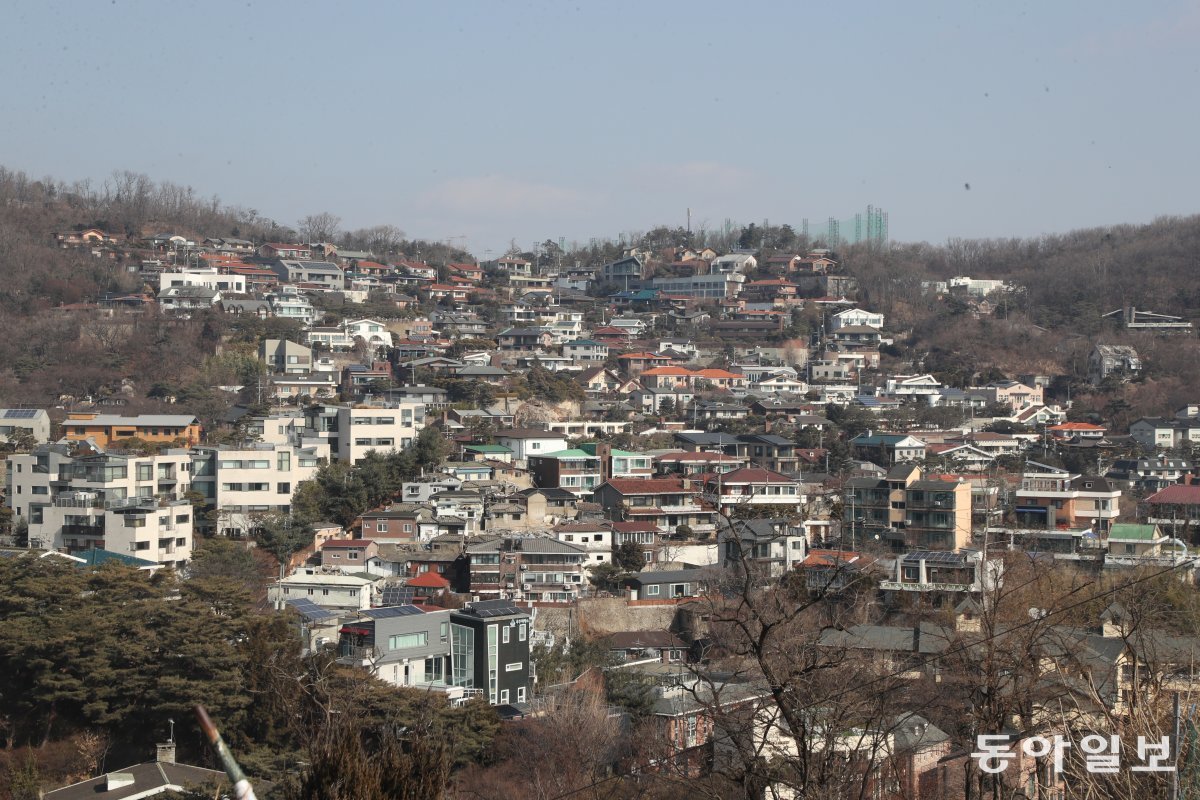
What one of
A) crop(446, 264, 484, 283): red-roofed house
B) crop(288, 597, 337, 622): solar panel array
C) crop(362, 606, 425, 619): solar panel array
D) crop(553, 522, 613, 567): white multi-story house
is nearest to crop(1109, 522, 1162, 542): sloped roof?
crop(553, 522, 613, 567): white multi-story house

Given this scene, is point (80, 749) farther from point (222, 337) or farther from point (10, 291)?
point (10, 291)

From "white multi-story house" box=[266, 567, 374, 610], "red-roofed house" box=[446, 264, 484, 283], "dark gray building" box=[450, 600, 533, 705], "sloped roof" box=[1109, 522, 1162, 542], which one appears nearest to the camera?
"dark gray building" box=[450, 600, 533, 705]

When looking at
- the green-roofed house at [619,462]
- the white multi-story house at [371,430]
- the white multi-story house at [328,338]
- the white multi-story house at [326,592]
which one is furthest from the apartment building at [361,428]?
the white multi-story house at [328,338]

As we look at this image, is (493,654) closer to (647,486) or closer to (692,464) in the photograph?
(647,486)

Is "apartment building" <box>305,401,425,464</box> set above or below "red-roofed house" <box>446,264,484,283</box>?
below

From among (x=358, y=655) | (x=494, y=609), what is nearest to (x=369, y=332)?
(x=494, y=609)

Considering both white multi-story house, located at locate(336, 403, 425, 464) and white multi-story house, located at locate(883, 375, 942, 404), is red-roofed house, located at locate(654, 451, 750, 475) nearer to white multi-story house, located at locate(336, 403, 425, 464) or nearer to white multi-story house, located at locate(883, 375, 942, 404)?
white multi-story house, located at locate(336, 403, 425, 464)
